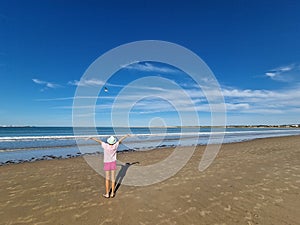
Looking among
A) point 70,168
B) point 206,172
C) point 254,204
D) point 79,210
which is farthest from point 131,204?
point 70,168

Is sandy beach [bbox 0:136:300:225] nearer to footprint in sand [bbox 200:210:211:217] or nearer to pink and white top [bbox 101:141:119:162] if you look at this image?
footprint in sand [bbox 200:210:211:217]

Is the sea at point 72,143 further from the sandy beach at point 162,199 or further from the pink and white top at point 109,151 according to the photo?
the sandy beach at point 162,199

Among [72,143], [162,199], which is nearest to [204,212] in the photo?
[162,199]

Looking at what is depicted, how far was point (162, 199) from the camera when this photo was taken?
289 inches

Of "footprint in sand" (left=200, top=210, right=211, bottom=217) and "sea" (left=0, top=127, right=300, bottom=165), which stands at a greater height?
"sea" (left=0, top=127, right=300, bottom=165)

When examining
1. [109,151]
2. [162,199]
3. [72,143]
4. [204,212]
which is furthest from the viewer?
[72,143]

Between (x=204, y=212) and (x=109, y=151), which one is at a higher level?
(x=109, y=151)

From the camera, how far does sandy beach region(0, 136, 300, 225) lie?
584cm

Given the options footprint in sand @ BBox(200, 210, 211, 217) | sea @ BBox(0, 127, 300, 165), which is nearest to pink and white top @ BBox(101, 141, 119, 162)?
sea @ BBox(0, 127, 300, 165)

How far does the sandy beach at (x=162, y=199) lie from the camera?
19.2 feet

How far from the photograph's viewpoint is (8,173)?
11.6m

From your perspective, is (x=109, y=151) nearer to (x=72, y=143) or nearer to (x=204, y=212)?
(x=204, y=212)

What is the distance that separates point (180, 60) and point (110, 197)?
14.0 metres

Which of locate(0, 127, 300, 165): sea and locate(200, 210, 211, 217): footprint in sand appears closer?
locate(200, 210, 211, 217): footprint in sand
